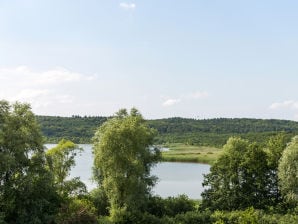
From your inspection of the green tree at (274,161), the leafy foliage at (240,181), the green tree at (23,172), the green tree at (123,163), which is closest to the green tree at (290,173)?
the green tree at (274,161)

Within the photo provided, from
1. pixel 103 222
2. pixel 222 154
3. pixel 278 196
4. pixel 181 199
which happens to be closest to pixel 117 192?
pixel 103 222

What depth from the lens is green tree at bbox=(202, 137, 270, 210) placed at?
43.0 metres

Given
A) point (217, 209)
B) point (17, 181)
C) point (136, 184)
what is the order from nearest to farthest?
point (17, 181) < point (136, 184) < point (217, 209)

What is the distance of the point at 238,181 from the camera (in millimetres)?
43562

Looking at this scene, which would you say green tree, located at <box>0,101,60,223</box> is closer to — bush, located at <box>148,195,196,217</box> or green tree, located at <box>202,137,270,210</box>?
bush, located at <box>148,195,196,217</box>

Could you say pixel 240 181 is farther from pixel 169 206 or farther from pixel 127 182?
pixel 127 182

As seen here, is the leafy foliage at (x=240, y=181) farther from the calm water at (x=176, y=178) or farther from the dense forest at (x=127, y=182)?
the calm water at (x=176, y=178)

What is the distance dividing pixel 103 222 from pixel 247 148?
16919mm

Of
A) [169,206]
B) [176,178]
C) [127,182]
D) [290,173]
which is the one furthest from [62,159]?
[176,178]

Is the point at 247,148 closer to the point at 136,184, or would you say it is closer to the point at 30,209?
the point at 136,184

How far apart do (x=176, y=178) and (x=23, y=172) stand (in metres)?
48.7

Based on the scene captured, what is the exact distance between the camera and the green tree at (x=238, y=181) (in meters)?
43.0

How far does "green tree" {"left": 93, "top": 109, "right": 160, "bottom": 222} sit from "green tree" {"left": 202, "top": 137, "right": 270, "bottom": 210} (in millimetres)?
7331

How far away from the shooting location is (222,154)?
44844 mm
